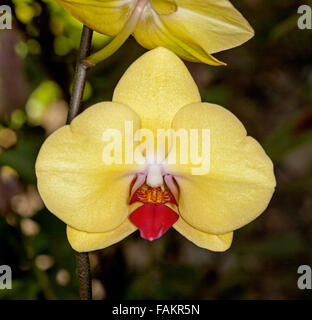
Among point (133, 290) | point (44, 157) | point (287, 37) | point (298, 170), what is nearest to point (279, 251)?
point (133, 290)

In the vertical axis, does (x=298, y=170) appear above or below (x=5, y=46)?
above

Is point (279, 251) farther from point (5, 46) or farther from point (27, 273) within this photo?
point (5, 46)

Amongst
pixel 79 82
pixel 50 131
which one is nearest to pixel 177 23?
pixel 79 82

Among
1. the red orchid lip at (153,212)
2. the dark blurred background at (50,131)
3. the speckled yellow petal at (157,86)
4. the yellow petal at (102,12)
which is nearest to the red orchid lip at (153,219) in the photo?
the red orchid lip at (153,212)

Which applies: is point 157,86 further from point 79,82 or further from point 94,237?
point 94,237
